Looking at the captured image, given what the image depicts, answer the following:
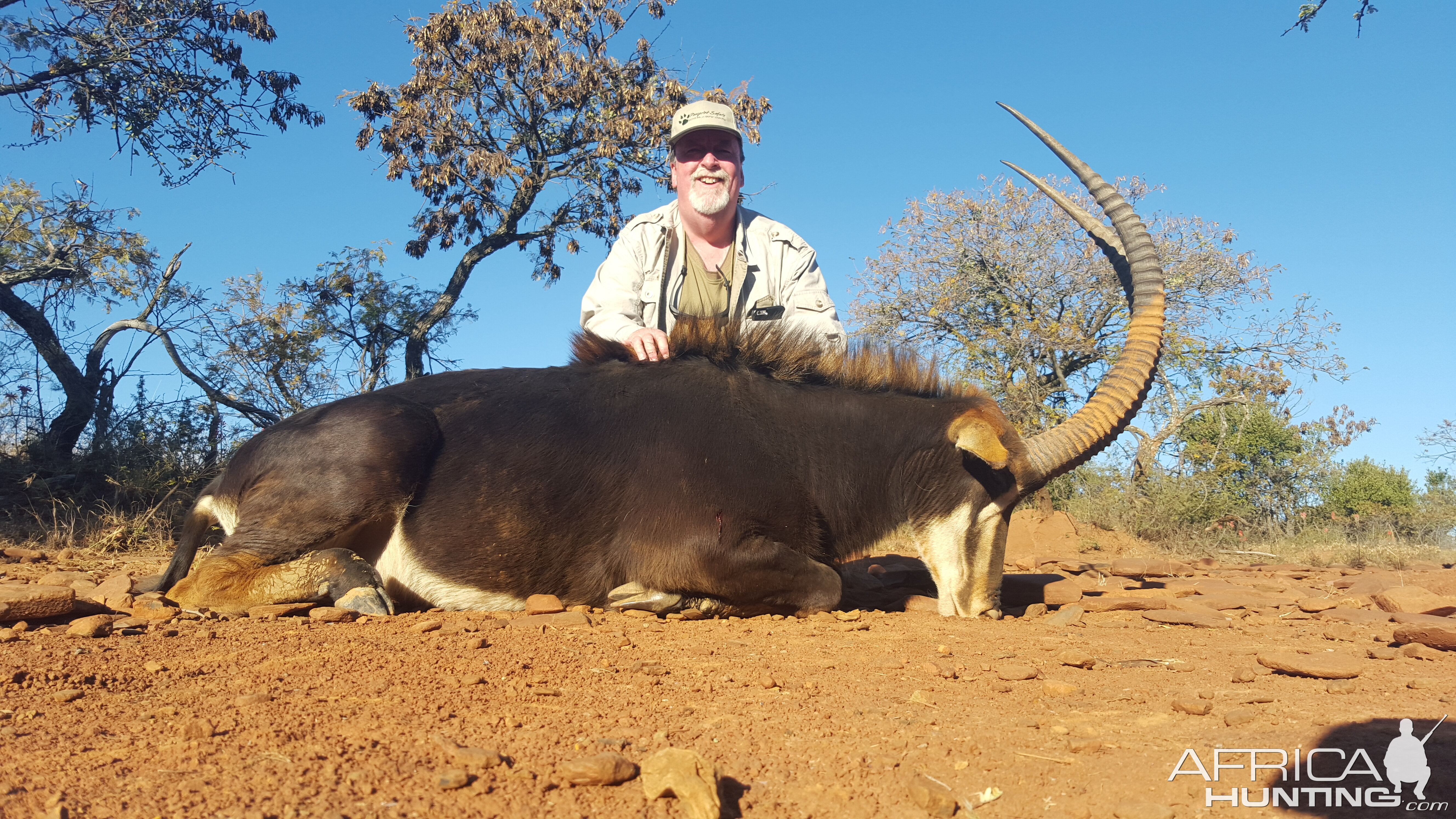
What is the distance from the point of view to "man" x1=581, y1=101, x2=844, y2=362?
21.4 feet

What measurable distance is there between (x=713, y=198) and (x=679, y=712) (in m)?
4.64

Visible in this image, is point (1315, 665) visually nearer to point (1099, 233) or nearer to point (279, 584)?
point (1099, 233)

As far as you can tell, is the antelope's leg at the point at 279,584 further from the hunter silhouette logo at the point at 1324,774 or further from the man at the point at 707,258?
the hunter silhouette logo at the point at 1324,774

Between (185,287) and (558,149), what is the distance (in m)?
6.63

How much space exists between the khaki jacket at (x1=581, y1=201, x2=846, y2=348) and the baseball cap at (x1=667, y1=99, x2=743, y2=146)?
0.55 m

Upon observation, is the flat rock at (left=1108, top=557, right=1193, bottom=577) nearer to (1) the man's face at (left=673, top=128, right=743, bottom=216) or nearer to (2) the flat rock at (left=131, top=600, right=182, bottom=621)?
(1) the man's face at (left=673, top=128, right=743, bottom=216)

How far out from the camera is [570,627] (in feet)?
13.1

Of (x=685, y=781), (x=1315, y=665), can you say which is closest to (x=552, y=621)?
(x=685, y=781)

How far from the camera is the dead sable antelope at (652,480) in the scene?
173 inches

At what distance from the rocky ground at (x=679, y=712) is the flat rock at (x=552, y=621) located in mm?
24

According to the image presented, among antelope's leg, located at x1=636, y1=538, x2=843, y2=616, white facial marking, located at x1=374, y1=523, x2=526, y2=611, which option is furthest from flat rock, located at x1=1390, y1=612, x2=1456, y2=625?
white facial marking, located at x1=374, y1=523, x2=526, y2=611

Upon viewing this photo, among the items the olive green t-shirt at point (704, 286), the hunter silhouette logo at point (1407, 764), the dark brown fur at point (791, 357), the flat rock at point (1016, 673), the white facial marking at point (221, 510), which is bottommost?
the hunter silhouette logo at point (1407, 764)

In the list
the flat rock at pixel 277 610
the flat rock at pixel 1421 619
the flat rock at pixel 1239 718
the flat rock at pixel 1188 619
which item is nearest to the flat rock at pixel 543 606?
the flat rock at pixel 277 610

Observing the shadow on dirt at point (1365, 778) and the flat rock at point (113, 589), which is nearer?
the shadow on dirt at point (1365, 778)
